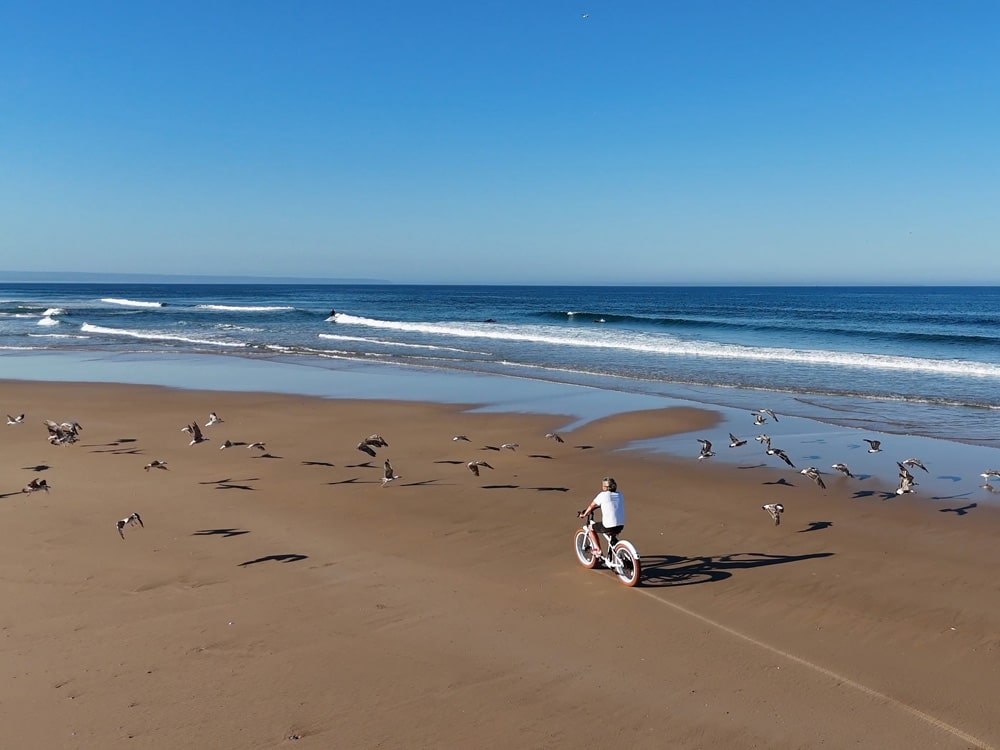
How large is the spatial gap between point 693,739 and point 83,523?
8479mm

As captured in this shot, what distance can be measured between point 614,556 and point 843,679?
271 centimetres

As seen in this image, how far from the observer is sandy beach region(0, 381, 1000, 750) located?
5.80 metres

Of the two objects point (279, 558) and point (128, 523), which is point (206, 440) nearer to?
point (128, 523)

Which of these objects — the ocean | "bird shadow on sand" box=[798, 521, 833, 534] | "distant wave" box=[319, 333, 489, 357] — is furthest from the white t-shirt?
A: "distant wave" box=[319, 333, 489, 357]

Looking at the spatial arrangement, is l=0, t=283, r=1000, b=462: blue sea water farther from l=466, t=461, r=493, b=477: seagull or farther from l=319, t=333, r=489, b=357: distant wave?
l=466, t=461, r=493, b=477: seagull

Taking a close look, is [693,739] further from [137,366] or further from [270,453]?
[137,366]

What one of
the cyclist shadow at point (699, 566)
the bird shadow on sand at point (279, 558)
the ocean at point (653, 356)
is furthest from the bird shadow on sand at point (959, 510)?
the bird shadow on sand at point (279, 558)

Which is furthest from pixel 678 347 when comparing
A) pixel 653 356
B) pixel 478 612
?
pixel 478 612

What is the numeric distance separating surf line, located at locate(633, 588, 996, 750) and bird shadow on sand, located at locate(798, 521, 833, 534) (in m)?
3.46

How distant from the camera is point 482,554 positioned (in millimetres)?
9289

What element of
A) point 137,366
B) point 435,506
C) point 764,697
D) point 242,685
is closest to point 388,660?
point 242,685

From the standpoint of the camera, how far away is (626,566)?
841 cm

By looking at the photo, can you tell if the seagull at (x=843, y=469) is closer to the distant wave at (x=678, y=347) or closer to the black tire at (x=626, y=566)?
the black tire at (x=626, y=566)

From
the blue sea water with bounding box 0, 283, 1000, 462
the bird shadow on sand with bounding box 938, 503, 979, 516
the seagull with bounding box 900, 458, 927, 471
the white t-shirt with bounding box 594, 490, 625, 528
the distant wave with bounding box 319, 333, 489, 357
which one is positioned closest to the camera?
the white t-shirt with bounding box 594, 490, 625, 528
